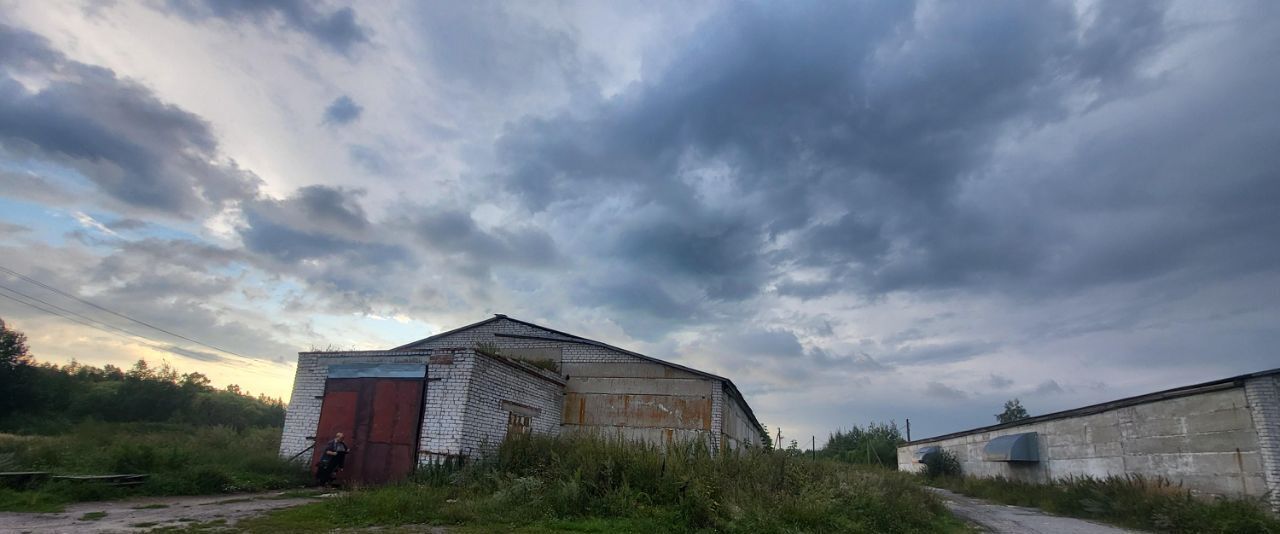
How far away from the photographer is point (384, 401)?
14.9m

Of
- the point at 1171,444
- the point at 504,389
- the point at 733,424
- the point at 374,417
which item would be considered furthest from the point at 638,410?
the point at 1171,444

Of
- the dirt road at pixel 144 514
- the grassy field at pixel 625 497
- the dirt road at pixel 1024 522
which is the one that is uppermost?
the grassy field at pixel 625 497

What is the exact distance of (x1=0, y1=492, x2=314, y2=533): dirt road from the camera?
312 inches

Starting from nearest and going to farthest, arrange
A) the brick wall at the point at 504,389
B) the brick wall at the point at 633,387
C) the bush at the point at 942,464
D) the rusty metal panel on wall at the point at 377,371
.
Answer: the brick wall at the point at 504,389 → the rusty metal panel on wall at the point at 377,371 → the brick wall at the point at 633,387 → the bush at the point at 942,464

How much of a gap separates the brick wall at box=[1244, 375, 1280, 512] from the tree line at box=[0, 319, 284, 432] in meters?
46.9

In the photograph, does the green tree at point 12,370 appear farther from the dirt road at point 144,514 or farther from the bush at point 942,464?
the bush at point 942,464

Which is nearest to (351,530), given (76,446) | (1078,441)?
(76,446)

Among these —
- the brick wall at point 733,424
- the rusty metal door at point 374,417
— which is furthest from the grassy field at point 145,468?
the brick wall at point 733,424

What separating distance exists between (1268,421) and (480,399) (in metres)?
16.6

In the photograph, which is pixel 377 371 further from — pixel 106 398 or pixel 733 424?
pixel 106 398

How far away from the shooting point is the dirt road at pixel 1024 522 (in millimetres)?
13656

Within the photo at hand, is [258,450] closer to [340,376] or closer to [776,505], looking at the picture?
[340,376]

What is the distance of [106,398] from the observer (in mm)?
40531

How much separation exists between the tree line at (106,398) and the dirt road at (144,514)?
107ft
